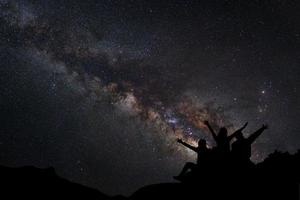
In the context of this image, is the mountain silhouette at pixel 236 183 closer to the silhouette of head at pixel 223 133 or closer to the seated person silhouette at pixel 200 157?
the seated person silhouette at pixel 200 157

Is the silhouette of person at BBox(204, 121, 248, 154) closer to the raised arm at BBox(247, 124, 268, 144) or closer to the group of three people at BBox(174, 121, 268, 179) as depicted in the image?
the group of three people at BBox(174, 121, 268, 179)

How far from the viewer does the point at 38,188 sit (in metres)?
11.0

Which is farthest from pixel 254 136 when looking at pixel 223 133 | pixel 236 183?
pixel 236 183

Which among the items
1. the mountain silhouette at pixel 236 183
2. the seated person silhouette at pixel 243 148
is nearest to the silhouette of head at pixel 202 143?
the mountain silhouette at pixel 236 183

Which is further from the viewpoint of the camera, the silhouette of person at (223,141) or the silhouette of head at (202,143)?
the silhouette of head at (202,143)

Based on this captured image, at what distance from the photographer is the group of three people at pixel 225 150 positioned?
10016 millimetres

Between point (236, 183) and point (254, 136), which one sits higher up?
point (254, 136)

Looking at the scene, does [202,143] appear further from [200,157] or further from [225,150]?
[225,150]

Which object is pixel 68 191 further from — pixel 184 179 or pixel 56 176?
pixel 184 179

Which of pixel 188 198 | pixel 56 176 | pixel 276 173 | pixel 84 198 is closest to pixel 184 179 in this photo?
pixel 188 198

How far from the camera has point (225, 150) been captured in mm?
10219

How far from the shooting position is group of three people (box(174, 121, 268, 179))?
32.9 feet

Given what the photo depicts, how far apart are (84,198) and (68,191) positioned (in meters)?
0.67

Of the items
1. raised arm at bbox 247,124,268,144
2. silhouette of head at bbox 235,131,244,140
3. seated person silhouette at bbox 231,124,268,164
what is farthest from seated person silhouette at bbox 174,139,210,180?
raised arm at bbox 247,124,268,144
